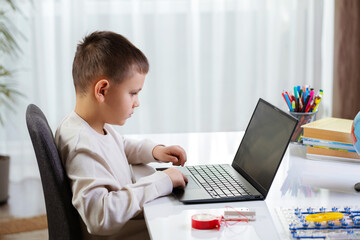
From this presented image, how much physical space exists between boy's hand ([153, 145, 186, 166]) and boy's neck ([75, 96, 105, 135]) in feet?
0.75

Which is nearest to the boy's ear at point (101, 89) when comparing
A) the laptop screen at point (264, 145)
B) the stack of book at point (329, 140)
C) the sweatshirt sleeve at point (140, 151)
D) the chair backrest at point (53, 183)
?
the chair backrest at point (53, 183)

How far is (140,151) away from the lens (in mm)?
1515

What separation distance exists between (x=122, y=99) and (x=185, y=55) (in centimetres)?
207

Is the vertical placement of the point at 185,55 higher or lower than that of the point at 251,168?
higher

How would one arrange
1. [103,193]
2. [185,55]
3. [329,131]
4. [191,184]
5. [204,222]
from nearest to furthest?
[204,222], [103,193], [191,184], [329,131], [185,55]

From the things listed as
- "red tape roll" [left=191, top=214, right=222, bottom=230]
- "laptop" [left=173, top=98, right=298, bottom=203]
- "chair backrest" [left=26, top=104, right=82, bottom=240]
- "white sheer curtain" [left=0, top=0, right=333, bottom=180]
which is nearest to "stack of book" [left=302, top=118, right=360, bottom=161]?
"laptop" [left=173, top=98, right=298, bottom=203]

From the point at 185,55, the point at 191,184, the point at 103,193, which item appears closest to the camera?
the point at 103,193

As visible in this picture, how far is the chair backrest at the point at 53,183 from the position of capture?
1.16 metres

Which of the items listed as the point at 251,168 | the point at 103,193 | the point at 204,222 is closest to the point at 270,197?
the point at 251,168

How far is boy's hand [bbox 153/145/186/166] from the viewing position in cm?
148

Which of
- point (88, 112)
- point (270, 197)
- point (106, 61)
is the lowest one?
point (270, 197)

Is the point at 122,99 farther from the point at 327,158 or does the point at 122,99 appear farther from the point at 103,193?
the point at 327,158

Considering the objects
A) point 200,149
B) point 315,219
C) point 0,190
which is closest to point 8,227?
point 0,190

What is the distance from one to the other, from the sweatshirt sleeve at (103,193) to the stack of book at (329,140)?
1.74ft
